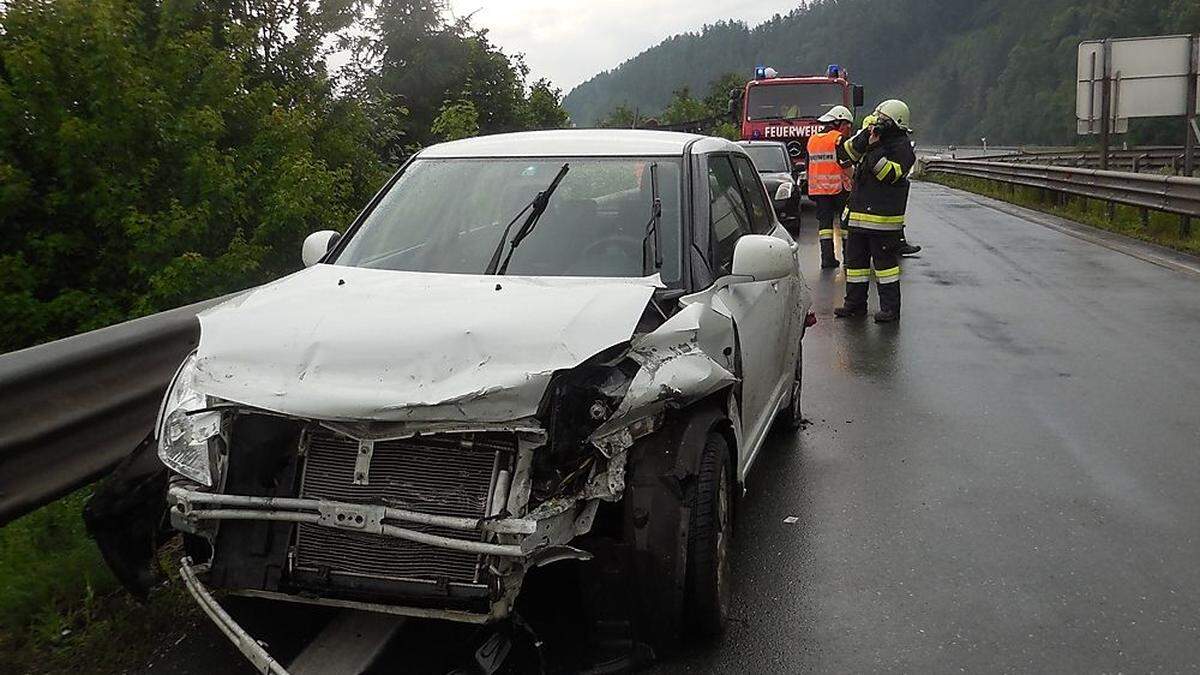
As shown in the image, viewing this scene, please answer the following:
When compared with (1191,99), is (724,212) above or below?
below

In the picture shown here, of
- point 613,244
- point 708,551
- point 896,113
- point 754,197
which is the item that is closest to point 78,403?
point 613,244

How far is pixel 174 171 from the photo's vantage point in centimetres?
871

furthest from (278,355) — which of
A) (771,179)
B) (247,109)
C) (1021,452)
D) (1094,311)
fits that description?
(771,179)

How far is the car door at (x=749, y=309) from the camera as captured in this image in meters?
4.54

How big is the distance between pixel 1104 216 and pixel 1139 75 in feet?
9.83

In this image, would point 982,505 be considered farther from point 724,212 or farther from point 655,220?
point 655,220

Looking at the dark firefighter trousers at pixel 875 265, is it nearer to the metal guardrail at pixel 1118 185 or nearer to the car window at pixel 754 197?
the car window at pixel 754 197

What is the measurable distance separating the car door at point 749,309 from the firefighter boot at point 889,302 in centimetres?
415

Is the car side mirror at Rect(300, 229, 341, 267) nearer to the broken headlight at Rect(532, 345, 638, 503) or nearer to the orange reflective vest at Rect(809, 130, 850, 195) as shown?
the broken headlight at Rect(532, 345, 638, 503)

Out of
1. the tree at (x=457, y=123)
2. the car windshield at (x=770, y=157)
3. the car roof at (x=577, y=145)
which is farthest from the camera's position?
the car windshield at (x=770, y=157)

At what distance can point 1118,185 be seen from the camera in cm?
1694

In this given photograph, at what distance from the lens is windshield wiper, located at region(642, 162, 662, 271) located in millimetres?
4410

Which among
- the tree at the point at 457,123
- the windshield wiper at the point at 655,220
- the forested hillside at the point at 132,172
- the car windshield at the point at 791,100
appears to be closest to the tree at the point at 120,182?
the forested hillside at the point at 132,172

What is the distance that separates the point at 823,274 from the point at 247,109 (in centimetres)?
733
